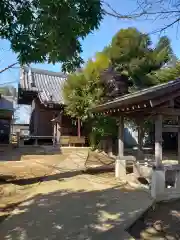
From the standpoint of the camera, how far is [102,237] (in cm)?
473

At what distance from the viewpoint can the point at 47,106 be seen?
57.4 feet

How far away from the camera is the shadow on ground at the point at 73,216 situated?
4836 mm

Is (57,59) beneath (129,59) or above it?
beneath

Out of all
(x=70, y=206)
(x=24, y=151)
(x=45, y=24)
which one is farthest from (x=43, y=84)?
(x=45, y=24)

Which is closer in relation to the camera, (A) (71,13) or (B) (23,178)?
(A) (71,13)

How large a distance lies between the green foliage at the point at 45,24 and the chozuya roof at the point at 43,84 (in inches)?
542

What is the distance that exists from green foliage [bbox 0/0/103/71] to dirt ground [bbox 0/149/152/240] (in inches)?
120

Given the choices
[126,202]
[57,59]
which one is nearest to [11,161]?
[126,202]

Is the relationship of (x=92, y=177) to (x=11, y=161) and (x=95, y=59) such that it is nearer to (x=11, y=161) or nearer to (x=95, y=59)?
(x=11, y=161)

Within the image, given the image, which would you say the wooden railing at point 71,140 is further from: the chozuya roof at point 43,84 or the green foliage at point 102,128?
the chozuya roof at point 43,84

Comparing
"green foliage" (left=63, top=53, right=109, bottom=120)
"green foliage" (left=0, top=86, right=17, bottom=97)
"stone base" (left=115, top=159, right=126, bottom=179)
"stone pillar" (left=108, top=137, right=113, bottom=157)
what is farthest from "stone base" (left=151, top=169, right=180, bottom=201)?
"green foliage" (left=0, top=86, right=17, bottom=97)

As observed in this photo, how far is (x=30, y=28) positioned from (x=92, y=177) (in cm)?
687

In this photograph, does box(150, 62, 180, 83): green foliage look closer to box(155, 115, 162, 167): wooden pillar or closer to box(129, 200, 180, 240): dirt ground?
box(155, 115, 162, 167): wooden pillar

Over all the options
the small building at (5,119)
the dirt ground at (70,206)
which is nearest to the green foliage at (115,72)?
the small building at (5,119)
